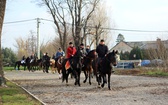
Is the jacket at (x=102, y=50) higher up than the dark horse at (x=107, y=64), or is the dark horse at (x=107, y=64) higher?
the jacket at (x=102, y=50)

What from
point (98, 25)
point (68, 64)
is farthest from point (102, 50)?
point (98, 25)

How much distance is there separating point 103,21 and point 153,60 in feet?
104

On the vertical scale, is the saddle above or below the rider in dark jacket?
below

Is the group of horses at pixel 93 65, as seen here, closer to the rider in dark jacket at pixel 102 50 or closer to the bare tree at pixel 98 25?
the rider in dark jacket at pixel 102 50

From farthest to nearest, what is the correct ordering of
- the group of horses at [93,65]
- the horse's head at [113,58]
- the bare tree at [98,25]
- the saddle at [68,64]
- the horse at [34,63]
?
the bare tree at [98,25] → the horse at [34,63] → the saddle at [68,64] → the group of horses at [93,65] → the horse's head at [113,58]

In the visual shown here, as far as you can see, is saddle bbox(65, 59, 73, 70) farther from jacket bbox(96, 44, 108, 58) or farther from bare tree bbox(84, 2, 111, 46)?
bare tree bbox(84, 2, 111, 46)

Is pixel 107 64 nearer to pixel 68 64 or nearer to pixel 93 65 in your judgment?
pixel 93 65

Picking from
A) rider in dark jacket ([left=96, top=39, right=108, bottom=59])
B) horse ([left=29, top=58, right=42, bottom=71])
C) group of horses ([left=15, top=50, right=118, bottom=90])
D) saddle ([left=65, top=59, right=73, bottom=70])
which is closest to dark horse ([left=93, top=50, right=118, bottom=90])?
group of horses ([left=15, top=50, right=118, bottom=90])

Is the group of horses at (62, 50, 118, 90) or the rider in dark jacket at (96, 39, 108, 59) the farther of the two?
the rider in dark jacket at (96, 39, 108, 59)

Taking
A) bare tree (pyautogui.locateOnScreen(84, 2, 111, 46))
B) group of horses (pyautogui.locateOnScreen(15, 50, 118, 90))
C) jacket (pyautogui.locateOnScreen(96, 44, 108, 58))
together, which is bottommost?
group of horses (pyautogui.locateOnScreen(15, 50, 118, 90))

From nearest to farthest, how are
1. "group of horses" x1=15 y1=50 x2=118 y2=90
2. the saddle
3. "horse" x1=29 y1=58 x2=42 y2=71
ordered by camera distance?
"group of horses" x1=15 y1=50 x2=118 y2=90 → the saddle → "horse" x1=29 y1=58 x2=42 y2=71

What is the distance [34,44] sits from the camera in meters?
86.1

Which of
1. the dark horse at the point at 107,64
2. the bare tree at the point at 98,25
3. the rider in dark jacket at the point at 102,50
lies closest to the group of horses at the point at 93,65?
the dark horse at the point at 107,64

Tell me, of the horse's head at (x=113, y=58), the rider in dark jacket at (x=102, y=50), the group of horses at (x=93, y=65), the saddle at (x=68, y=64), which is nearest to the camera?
the horse's head at (x=113, y=58)
